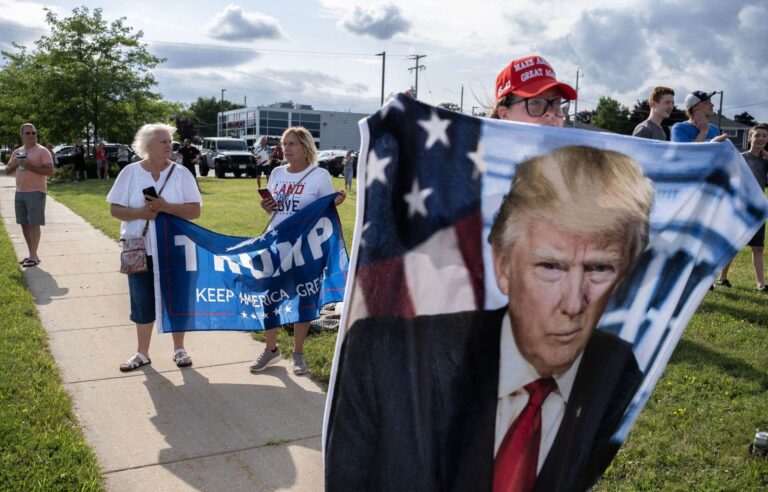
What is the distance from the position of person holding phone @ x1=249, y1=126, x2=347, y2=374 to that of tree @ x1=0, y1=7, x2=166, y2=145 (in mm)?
27861

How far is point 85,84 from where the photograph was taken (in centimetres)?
3016

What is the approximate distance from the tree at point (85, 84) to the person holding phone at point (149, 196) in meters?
27.7

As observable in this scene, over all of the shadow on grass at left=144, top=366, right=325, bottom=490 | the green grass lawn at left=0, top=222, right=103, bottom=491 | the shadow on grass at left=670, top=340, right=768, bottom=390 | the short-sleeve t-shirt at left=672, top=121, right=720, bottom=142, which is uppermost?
the short-sleeve t-shirt at left=672, top=121, right=720, bottom=142

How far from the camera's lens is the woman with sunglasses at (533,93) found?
2920 millimetres

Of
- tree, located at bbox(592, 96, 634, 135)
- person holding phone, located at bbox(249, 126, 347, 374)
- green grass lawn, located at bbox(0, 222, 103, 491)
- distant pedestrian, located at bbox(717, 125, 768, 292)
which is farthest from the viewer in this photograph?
tree, located at bbox(592, 96, 634, 135)

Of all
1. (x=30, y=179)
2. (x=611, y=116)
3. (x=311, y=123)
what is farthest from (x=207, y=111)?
(x=30, y=179)

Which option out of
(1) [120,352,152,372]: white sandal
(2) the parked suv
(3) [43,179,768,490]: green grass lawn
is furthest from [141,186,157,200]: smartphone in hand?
(2) the parked suv

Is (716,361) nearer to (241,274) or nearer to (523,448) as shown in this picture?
(241,274)

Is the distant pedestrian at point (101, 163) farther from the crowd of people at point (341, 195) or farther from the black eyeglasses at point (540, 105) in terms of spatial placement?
the black eyeglasses at point (540, 105)

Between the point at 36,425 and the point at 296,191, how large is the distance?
93.7 inches

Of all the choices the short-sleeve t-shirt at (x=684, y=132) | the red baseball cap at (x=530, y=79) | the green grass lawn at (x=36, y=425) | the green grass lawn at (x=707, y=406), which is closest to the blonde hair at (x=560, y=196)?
the red baseball cap at (x=530, y=79)

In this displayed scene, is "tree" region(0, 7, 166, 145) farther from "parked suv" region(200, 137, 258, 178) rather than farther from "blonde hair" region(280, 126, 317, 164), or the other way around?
"blonde hair" region(280, 126, 317, 164)

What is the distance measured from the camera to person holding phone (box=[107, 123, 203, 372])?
5070mm

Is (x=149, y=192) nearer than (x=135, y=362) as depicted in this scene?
Yes
